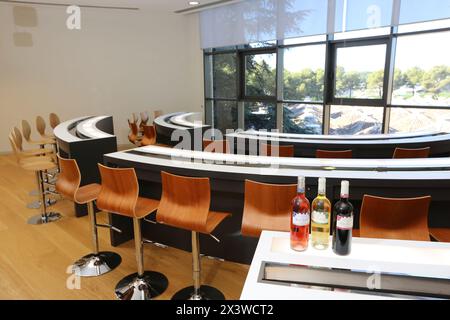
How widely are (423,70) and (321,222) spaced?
16.4 feet

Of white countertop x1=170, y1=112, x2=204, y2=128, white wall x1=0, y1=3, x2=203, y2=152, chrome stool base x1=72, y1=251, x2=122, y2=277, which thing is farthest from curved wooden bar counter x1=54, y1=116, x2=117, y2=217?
white wall x1=0, y1=3, x2=203, y2=152

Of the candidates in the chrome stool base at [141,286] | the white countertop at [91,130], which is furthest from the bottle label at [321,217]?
the white countertop at [91,130]

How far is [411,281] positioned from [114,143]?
357 centimetres

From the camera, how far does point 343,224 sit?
132cm

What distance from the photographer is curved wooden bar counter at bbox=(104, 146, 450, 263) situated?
→ 2.09m

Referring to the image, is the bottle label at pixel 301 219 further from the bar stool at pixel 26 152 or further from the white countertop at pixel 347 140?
the bar stool at pixel 26 152

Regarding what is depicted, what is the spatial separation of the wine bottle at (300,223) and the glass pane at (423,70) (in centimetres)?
487

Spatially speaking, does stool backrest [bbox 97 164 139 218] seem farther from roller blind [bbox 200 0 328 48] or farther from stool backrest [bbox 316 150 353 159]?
roller blind [bbox 200 0 328 48]

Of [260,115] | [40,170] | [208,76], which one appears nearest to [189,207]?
[40,170]

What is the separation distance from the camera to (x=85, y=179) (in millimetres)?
4008

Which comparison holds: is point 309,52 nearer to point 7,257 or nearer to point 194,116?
point 194,116

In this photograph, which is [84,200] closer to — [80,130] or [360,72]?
[80,130]

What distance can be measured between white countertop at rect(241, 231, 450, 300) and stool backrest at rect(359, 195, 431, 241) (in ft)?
1.35

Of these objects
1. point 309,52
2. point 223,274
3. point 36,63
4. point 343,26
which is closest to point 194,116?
point 309,52
